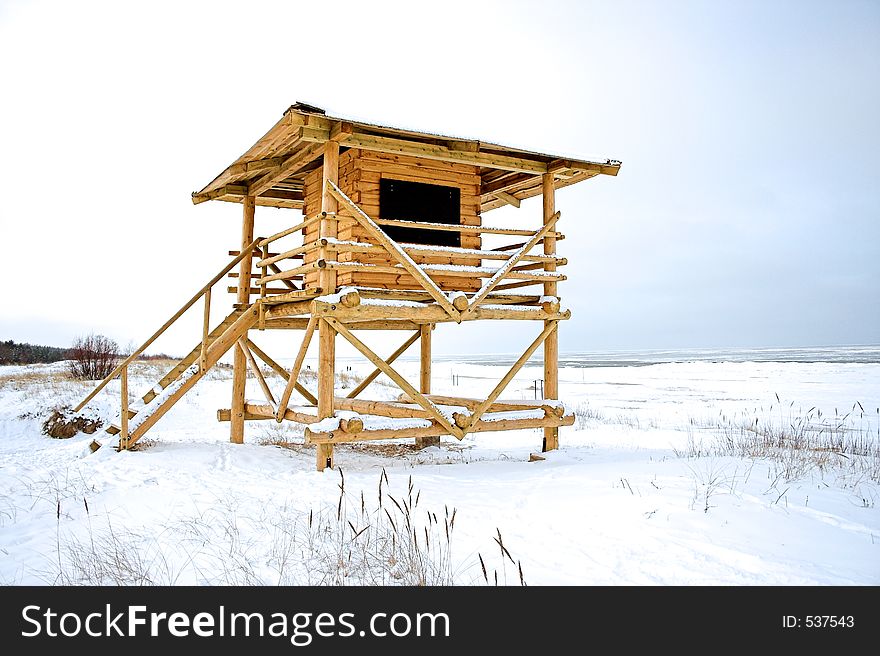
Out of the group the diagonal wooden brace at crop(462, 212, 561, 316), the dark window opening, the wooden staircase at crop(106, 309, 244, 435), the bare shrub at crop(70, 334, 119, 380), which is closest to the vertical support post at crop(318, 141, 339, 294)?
the dark window opening

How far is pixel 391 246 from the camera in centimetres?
1053

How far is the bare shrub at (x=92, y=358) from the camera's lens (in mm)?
25031

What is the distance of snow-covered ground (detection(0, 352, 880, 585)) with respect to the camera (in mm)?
5262

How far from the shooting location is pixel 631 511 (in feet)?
22.4

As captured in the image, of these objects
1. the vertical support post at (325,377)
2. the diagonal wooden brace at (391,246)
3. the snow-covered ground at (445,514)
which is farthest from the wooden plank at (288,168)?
the snow-covered ground at (445,514)

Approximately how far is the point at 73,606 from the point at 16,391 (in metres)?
18.6

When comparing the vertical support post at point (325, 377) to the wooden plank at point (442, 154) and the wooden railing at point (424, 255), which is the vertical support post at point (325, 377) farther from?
the wooden plank at point (442, 154)

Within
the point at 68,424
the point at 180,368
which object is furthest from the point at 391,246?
the point at 68,424

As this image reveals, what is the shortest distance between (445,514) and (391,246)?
19.6 feet

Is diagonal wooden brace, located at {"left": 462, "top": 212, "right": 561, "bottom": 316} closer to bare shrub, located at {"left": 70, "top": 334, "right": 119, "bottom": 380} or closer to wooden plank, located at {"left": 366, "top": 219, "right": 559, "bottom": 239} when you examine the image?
wooden plank, located at {"left": 366, "top": 219, "right": 559, "bottom": 239}

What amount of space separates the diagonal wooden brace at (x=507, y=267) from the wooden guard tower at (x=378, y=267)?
2cm

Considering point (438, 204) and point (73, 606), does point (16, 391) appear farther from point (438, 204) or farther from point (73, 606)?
point (73, 606)

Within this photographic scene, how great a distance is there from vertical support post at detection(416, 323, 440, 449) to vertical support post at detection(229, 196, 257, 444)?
394cm

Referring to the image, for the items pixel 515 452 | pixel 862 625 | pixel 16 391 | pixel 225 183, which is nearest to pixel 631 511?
pixel 862 625
